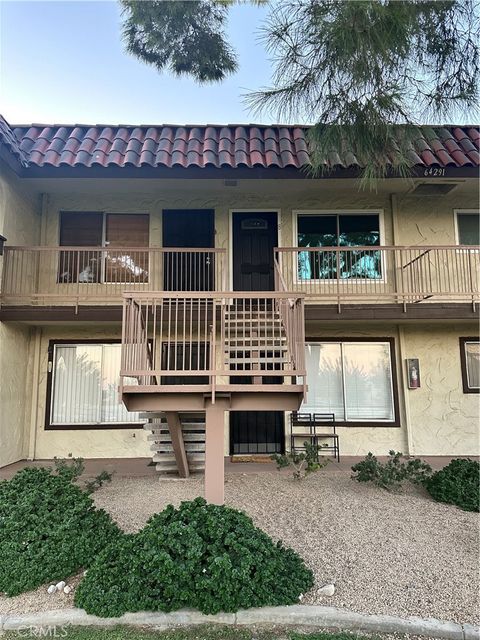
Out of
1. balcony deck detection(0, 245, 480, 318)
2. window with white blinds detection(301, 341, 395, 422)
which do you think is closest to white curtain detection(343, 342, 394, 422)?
window with white blinds detection(301, 341, 395, 422)

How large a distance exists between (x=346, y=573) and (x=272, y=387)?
1.85m

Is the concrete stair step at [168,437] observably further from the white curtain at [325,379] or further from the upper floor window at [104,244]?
the upper floor window at [104,244]

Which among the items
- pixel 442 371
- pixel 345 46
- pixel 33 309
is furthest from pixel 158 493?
pixel 442 371

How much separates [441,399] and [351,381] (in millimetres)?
1970

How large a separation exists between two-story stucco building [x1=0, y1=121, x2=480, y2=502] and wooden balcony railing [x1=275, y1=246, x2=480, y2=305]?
0.03 meters

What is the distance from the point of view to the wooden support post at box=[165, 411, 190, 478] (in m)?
5.50

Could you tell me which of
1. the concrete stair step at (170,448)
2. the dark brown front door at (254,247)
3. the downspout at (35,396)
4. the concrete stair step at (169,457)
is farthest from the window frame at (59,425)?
the dark brown front door at (254,247)

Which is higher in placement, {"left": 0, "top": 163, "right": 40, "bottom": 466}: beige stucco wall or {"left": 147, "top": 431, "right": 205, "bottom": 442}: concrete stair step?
{"left": 0, "top": 163, "right": 40, "bottom": 466}: beige stucco wall

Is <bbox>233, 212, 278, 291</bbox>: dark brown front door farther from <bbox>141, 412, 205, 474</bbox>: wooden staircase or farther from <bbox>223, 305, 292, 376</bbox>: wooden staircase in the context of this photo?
<bbox>141, 412, 205, 474</bbox>: wooden staircase

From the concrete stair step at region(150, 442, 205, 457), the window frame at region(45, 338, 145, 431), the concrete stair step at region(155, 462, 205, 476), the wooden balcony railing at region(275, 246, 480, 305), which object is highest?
the wooden balcony railing at region(275, 246, 480, 305)

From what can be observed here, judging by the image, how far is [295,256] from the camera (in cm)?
899

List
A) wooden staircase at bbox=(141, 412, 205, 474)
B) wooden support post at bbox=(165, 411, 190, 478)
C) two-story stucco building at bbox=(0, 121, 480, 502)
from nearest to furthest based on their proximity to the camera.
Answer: wooden support post at bbox=(165, 411, 190, 478), wooden staircase at bbox=(141, 412, 205, 474), two-story stucco building at bbox=(0, 121, 480, 502)

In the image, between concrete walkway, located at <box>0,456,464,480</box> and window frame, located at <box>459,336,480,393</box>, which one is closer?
concrete walkway, located at <box>0,456,464,480</box>

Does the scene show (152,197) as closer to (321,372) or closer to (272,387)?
(321,372)
